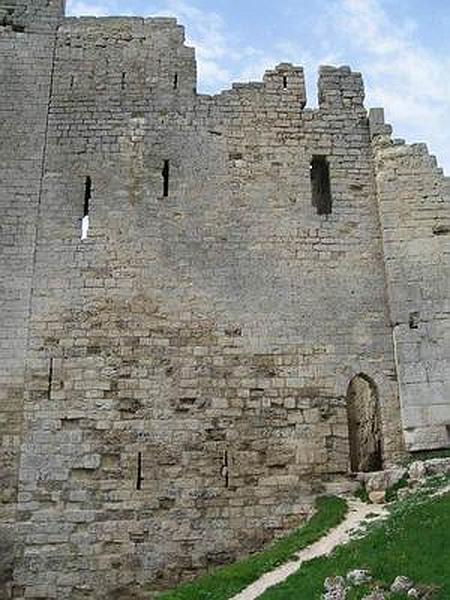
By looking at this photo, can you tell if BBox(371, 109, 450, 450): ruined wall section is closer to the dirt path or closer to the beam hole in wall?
the beam hole in wall

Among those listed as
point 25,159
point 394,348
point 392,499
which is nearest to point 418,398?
point 394,348

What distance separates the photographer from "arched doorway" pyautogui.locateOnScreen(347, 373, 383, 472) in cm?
1480

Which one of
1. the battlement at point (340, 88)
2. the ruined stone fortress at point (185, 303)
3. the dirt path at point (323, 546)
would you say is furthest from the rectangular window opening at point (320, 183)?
the dirt path at point (323, 546)

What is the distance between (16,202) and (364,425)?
810 cm

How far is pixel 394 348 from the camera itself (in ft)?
48.8

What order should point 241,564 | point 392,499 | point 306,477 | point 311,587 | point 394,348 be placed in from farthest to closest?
point 394,348 → point 306,477 → point 392,499 → point 241,564 → point 311,587

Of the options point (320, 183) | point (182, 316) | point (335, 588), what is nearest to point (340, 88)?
point (320, 183)

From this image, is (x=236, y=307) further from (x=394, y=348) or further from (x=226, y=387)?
(x=394, y=348)

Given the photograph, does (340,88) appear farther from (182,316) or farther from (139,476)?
(139,476)

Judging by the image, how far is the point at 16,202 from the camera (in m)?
15.6

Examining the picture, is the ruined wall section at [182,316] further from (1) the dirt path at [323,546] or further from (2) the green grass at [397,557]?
(2) the green grass at [397,557]

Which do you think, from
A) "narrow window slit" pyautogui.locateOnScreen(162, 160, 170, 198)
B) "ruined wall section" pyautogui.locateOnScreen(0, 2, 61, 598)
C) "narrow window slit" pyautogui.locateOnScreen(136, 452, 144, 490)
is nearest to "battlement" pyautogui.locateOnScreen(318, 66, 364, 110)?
"narrow window slit" pyautogui.locateOnScreen(162, 160, 170, 198)

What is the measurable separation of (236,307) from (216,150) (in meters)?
3.52

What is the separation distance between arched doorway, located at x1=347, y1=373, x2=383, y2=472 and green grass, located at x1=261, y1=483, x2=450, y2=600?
3.32 meters
